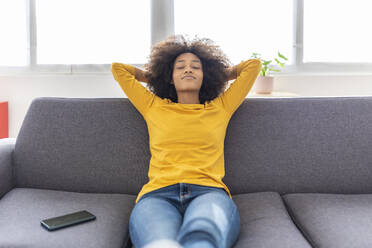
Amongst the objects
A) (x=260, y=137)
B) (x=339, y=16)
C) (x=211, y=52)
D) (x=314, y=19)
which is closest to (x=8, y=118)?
(x=211, y=52)

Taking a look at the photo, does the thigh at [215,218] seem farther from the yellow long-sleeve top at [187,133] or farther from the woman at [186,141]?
the yellow long-sleeve top at [187,133]

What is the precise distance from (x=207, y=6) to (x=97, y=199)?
2054 millimetres

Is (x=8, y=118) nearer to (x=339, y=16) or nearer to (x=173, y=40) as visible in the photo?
(x=173, y=40)

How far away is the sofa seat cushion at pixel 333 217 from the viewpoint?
1.18 m

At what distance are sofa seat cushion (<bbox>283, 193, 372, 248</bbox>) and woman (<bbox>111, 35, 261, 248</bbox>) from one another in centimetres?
28

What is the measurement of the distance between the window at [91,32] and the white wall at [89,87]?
0.59ft

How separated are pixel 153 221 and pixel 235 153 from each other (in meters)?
0.61

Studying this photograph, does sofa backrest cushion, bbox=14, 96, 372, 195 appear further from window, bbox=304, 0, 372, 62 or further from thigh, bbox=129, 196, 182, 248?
window, bbox=304, 0, 372, 62

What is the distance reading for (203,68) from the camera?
175cm

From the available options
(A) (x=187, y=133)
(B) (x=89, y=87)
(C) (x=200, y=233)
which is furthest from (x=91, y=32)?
(C) (x=200, y=233)

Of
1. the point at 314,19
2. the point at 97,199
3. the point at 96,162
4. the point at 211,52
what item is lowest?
the point at 97,199

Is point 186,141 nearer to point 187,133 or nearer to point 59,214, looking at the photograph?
point 187,133

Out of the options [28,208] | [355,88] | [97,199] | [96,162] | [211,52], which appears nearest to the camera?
[28,208]

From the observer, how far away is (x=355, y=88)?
9.62ft
